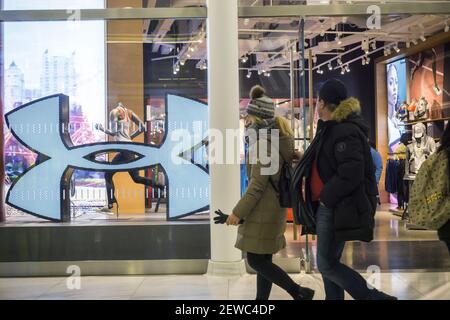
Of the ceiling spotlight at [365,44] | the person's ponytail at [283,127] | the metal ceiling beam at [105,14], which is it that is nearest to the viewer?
the person's ponytail at [283,127]

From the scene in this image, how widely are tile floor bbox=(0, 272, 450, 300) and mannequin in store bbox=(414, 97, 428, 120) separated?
5.19m

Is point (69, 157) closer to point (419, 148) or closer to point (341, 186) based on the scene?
point (341, 186)

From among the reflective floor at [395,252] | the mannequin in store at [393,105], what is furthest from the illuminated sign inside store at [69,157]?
the mannequin in store at [393,105]

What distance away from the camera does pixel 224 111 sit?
187 inches

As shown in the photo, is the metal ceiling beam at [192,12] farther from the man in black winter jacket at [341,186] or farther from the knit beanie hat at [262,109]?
the man in black winter jacket at [341,186]

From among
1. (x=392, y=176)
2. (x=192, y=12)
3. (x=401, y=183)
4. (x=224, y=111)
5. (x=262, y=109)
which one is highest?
(x=192, y=12)

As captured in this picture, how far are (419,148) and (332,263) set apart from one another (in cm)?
608

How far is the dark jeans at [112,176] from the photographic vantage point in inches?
201

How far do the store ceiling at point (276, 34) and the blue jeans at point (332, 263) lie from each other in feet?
8.62

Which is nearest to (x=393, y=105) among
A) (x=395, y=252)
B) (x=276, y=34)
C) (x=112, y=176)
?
(x=276, y=34)

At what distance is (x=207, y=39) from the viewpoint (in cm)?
490

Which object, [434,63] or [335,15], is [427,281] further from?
[434,63]
